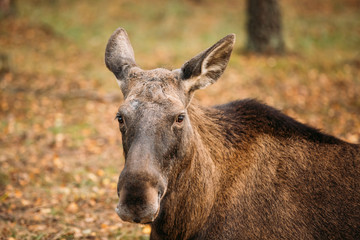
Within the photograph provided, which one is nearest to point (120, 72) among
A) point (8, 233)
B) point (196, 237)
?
point (196, 237)

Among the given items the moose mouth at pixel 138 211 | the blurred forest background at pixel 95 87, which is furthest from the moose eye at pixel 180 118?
the blurred forest background at pixel 95 87

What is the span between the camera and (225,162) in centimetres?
384

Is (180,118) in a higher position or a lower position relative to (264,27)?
lower

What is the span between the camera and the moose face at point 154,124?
2.87m

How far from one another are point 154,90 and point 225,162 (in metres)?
1.19

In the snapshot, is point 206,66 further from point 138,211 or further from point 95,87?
point 95,87

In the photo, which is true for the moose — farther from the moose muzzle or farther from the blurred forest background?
the blurred forest background

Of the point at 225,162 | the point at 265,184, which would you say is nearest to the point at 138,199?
the point at 225,162

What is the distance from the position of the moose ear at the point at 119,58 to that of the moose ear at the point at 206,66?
2.35 feet

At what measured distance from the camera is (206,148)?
3.79 metres

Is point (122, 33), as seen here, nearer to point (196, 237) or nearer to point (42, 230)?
point (196, 237)

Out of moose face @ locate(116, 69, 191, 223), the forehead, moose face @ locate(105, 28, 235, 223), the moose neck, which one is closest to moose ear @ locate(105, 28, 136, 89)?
moose face @ locate(105, 28, 235, 223)

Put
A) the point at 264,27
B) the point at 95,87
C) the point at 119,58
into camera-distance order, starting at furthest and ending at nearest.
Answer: the point at 264,27, the point at 95,87, the point at 119,58

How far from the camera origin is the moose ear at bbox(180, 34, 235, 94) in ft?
11.5
